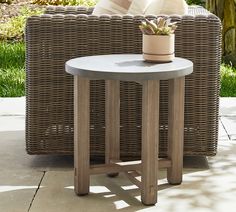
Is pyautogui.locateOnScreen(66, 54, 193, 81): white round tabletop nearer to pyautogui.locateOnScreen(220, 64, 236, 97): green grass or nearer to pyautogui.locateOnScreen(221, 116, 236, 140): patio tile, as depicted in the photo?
pyautogui.locateOnScreen(221, 116, 236, 140): patio tile

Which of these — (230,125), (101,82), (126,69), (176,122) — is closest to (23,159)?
(101,82)

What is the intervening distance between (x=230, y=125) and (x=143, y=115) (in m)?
1.74

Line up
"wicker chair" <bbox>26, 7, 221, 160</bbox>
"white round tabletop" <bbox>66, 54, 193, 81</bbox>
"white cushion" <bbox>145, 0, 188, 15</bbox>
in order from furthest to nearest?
"white cushion" <bbox>145, 0, 188, 15</bbox>, "wicker chair" <bbox>26, 7, 221, 160</bbox>, "white round tabletop" <bbox>66, 54, 193, 81</bbox>

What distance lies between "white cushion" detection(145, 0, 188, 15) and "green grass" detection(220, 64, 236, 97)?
6.47ft

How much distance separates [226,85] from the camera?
20.8 ft

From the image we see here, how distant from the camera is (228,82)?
641 cm

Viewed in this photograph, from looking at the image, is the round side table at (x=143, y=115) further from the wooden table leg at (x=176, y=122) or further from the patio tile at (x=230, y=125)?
the patio tile at (x=230, y=125)

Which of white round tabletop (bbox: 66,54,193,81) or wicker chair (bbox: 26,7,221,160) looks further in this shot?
wicker chair (bbox: 26,7,221,160)

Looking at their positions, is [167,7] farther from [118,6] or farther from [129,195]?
[129,195]

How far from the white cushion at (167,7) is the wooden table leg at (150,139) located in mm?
879

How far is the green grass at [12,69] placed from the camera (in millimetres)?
6027

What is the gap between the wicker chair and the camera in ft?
12.9

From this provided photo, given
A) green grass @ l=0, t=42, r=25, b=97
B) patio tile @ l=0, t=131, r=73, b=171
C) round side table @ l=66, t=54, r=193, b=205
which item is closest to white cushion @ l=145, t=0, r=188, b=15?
round side table @ l=66, t=54, r=193, b=205

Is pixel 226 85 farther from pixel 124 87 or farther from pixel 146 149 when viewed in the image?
pixel 146 149
